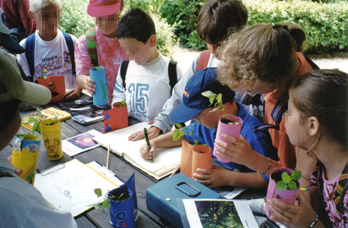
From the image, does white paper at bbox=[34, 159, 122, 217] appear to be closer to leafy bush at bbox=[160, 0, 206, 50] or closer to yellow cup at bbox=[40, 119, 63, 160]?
yellow cup at bbox=[40, 119, 63, 160]

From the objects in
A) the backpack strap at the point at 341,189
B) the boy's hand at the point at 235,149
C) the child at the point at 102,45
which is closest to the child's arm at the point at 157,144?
the boy's hand at the point at 235,149

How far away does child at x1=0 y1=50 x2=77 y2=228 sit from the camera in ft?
2.92

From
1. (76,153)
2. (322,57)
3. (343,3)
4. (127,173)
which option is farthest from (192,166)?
(343,3)

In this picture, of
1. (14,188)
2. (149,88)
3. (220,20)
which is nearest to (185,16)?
(149,88)

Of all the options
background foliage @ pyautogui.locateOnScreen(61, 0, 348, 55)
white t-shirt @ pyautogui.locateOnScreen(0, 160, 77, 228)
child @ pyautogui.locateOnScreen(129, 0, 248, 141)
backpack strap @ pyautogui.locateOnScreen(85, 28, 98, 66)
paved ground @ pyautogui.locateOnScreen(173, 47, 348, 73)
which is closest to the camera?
white t-shirt @ pyautogui.locateOnScreen(0, 160, 77, 228)

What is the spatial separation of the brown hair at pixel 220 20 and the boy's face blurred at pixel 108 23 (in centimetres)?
99

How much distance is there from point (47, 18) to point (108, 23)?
1.89 ft

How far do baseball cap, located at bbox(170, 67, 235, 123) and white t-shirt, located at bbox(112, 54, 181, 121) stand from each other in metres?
0.78

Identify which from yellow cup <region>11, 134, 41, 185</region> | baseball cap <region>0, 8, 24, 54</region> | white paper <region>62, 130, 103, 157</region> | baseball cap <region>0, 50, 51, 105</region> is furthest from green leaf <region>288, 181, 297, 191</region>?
baseball cap <region>0, 8, 24, 54</region>

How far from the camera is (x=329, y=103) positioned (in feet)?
3.83

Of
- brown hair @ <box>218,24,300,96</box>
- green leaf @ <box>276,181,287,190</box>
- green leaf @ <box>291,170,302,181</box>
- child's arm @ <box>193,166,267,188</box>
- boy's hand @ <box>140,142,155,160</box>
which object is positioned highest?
A: brown hair @ <box>218,24,300,96</box>

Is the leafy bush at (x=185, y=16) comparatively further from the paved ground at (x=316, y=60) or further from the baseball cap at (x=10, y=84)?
the baseball cap at (x=10, y=84)

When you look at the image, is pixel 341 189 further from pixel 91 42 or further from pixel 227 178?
pixel 91 42

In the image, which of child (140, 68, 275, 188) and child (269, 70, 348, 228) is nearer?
child (269, 70, 348, 228)
